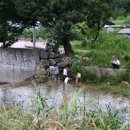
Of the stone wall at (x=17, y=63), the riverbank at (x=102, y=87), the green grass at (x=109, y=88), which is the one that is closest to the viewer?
the green grass at (x=109, y=88)

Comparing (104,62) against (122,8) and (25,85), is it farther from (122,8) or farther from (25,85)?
(122,8)

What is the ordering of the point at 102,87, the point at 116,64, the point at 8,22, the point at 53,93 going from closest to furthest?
1. the point at 53,93
2. the point at 102,87
3. the point at 116,64
4. the point at 8,22

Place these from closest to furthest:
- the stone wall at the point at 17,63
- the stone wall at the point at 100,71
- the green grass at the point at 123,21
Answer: the stone wall at the point at 100,71, the stone wall at the point at 17,63, the green grass at the point at 123,21

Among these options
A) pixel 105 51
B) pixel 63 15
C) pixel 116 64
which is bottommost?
pixel 116 64

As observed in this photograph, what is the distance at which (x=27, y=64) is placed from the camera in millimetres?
37000

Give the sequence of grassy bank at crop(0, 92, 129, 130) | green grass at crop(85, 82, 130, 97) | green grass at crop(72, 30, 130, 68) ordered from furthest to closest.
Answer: green grass at crop(72, 30, 130, 68), green grass at crop(85, 82, 130, 97), grassy bank at crop(0, 92, 129, 130)

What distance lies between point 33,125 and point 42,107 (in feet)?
5.05

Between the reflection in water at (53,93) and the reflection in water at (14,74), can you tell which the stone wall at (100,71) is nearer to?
the reflection in water at (53,93)

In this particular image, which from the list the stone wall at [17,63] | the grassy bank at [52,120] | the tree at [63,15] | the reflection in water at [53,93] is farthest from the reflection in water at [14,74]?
the grassy bank at [52,120]

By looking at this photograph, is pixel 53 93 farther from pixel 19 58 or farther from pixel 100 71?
pixel 19 58

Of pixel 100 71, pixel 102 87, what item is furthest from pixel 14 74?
pixel 102 87

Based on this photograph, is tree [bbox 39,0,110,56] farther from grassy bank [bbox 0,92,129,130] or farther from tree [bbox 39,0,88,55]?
grassy bank [bbox 0,92,129,130]

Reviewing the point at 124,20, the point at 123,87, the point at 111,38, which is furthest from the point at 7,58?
the point at 124,20

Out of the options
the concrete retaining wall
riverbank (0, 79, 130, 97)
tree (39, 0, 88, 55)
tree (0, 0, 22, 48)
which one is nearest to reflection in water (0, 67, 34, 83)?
the concrete retaining wall
